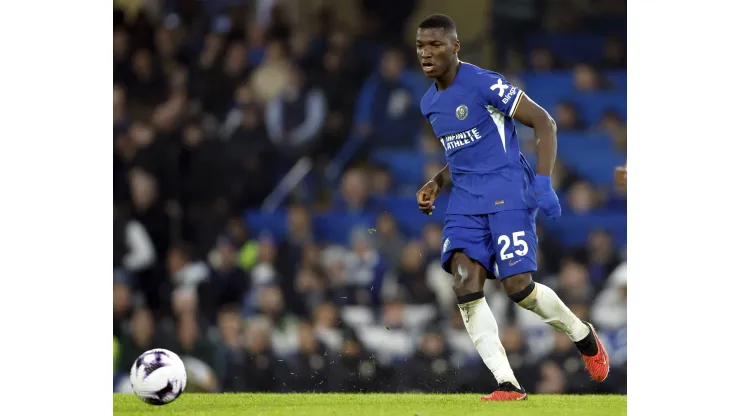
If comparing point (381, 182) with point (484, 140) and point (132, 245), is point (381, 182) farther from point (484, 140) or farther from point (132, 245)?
point (484, 140)

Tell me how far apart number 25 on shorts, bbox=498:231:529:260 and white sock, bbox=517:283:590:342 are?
0.23 metres

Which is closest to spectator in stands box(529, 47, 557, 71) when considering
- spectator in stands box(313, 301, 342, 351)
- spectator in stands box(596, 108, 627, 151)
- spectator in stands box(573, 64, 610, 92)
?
spectator in stands box(573, 64, 610, 92)

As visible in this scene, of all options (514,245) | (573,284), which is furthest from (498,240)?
(573,284)

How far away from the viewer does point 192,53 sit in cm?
963

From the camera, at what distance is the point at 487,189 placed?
17.1 ft

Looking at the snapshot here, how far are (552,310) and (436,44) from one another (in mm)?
1628

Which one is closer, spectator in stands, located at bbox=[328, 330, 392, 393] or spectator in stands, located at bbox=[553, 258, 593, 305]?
spectator in stands, located at bbox=[328, 330, 392, 393]

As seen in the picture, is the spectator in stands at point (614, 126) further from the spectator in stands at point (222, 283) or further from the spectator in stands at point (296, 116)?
the spectator in stands at point (222, 283)

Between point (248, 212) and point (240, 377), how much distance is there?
1.70 metres

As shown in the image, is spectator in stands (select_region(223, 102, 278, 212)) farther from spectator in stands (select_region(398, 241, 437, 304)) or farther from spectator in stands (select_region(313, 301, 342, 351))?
spectator in stands (select_region(398, 241, 437, 304))

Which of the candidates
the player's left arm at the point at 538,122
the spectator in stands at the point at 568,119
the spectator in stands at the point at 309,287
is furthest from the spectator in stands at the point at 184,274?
the player's left arm at the point at 538,122

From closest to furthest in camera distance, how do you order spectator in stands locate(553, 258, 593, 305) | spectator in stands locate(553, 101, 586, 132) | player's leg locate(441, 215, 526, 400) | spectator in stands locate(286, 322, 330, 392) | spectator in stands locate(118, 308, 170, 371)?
player's leg locate(441, 215, 526, 400), spectator in stands locate(286, 322, 330, 392), spectator in stands locate(553, 258, 593, 305), spectator in stands locate(118, 308, 170, 371), spectator in stands locate(553, 101, 586, 132)

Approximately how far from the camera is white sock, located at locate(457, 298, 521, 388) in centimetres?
518

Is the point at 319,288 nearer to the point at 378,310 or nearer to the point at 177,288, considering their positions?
the point at 378,310
